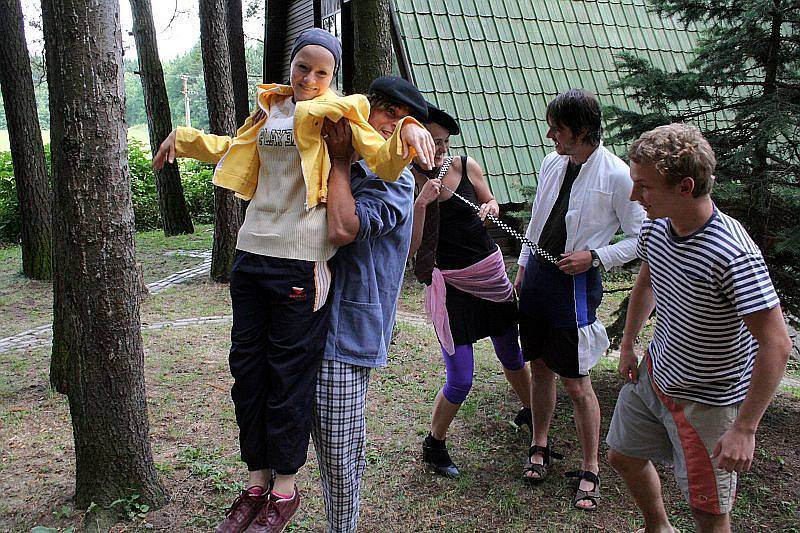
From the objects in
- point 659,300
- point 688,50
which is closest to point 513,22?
point 688,50

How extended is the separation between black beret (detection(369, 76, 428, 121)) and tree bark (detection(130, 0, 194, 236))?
38.3 feet

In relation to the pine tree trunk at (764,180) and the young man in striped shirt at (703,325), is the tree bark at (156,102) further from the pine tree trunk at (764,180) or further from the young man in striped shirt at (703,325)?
the young man in striped shirt at (703,325)

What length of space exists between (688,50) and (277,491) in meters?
11.1

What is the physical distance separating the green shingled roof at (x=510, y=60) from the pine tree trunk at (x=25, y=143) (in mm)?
5314

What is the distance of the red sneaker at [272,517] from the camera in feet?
7.70

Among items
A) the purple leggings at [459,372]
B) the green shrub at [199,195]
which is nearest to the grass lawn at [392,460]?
the purple leggings at [459,372]

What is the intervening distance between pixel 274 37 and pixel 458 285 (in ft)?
41.6

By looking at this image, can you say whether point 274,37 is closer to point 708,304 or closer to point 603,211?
point 603,211

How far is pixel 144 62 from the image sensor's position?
45.2 feet

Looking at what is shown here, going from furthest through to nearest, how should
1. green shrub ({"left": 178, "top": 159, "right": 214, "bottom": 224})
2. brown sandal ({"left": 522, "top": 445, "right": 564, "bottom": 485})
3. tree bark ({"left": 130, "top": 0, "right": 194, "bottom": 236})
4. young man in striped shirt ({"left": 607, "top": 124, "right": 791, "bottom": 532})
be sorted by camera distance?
green shrub ({"left": 178, "top": 159, "right": 214, "bottom": 224}) → tree bark ({"left": 130, "top": 0, "right": 194, "bottom": 236}) → brown sandal ({"left": 522, "top": 445, "right": 564, "bottom": 485}) → young man in striped shirt ({"left": 607, "top": 124, "right": 791, "bottom": 532})

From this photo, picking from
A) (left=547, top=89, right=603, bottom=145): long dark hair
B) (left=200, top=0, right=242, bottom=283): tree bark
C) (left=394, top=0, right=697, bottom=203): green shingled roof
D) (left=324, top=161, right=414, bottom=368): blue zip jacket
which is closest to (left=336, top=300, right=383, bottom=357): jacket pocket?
(left=324, top=161, right=414, bottom=368): blue zip jacket

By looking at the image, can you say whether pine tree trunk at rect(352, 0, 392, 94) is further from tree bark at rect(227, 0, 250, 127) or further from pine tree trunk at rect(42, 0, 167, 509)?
tree bark at rect(227, 0, 250, 127)

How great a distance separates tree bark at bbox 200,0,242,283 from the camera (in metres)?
9.64

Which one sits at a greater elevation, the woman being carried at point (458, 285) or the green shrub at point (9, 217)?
the green shrub at point (9, 217)
